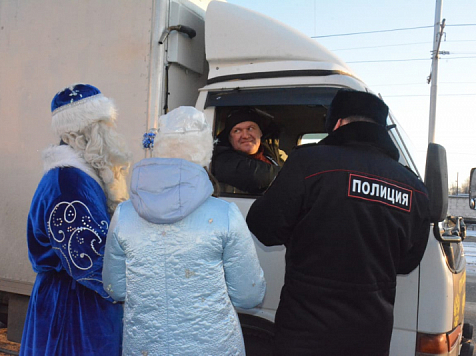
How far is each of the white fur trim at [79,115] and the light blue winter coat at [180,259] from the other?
0.60m

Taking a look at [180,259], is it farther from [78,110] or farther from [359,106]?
[359,106]

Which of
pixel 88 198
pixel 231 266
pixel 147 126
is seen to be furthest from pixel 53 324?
pixel 147 126

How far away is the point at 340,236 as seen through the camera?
1.75 meters

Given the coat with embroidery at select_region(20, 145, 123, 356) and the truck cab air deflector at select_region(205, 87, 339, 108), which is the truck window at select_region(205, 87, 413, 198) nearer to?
the truck cab air deflector at select_region(205, 87, 339, 108)

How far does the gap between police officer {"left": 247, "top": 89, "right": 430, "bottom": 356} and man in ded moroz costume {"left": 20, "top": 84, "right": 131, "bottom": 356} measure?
0.78 metres

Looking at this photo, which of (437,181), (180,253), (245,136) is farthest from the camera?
(245,136)

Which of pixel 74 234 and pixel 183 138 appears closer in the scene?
pixel 183 138

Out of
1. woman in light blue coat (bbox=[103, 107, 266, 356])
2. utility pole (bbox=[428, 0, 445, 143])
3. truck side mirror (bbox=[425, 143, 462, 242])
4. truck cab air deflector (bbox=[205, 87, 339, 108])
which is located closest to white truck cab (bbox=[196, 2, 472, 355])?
truck cab air deflector (bbox=[205, 87, 339, 108])

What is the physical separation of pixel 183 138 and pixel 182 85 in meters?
1.53

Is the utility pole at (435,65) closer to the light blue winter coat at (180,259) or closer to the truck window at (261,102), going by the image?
the truck window at (261,102)

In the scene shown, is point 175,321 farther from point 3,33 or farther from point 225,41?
point 3,33

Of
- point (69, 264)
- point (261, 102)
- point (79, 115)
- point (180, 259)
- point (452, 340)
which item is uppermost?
point (261, 102)

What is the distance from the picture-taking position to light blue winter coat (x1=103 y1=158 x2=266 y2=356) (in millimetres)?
1498

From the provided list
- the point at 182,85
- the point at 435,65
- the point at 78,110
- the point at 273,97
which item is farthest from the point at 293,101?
the point at 435,65
